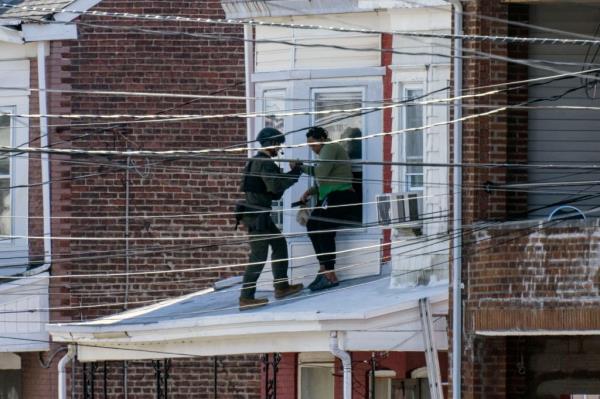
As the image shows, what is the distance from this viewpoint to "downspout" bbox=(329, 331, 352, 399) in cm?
2103

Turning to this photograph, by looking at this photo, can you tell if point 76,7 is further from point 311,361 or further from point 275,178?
point 311,361

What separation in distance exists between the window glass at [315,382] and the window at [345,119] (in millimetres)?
2583

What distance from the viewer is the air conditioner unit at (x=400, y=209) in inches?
898

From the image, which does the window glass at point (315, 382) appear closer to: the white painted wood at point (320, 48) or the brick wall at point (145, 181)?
the brick wall at point (145, 181)

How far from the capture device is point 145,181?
27.2 m

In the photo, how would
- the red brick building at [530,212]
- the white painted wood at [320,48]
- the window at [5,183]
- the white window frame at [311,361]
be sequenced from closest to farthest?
the red brick building at [530,212], the white painted wood at [320,48], the white window frame at [311,361], the window at [5,183]

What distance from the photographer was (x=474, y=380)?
820 inches

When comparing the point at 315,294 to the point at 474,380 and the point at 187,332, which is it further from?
the point at 474,380

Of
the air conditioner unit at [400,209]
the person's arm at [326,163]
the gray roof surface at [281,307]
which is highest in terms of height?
the person's arm at [326,163]

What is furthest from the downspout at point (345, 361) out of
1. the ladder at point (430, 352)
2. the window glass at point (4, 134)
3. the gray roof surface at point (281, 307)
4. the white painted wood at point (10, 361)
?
the window glass at point (4, 134)

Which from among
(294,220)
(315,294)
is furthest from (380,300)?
(294,220)

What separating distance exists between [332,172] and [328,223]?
23.8 inches

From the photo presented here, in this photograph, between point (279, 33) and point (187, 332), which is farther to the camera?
point (279, 33)

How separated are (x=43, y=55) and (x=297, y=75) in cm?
418
